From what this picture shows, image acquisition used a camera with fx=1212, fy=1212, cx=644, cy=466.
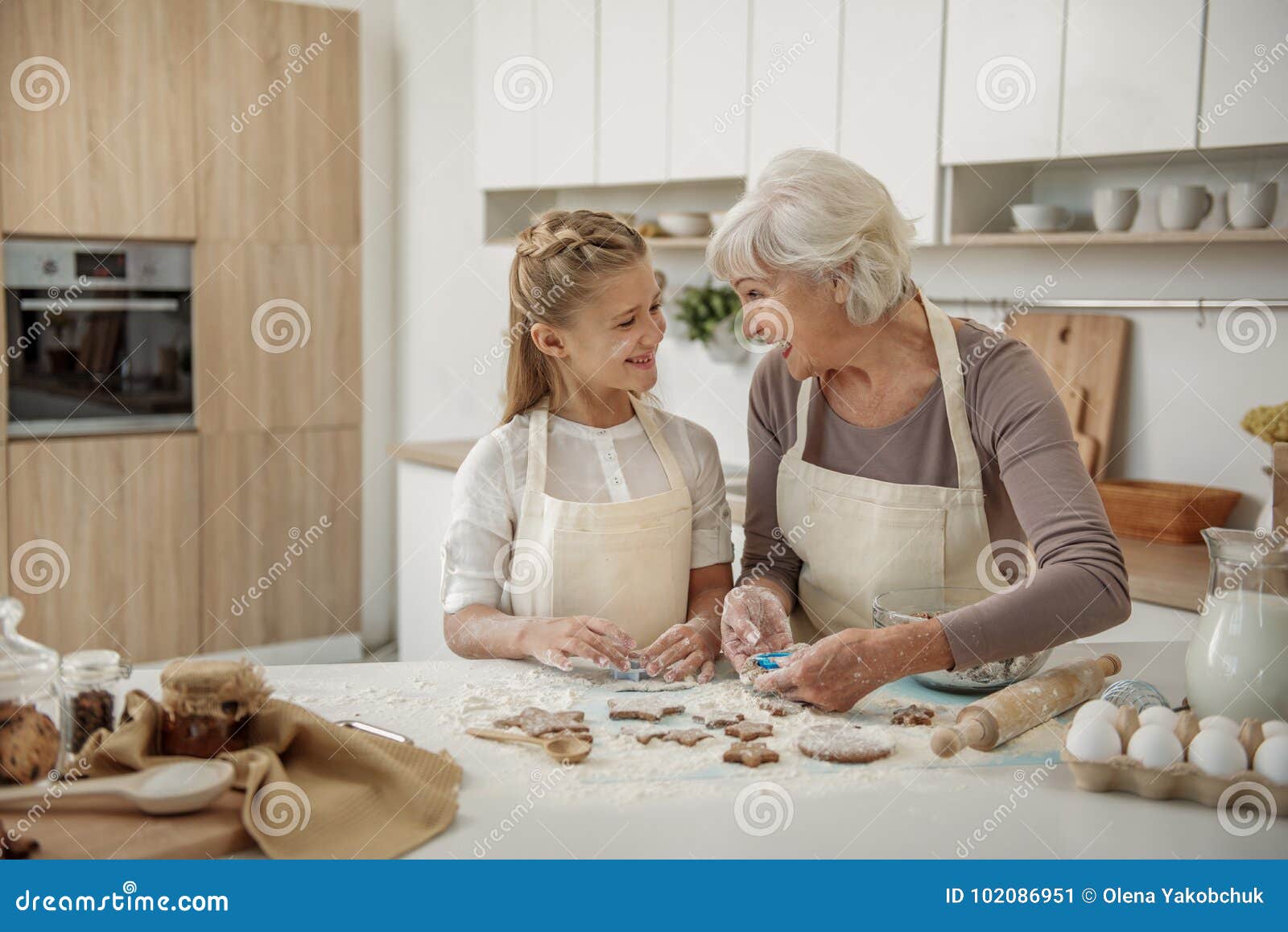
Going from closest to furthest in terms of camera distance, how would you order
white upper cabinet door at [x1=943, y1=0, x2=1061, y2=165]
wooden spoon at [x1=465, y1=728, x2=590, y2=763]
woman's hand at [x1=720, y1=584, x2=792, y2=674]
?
wooden spoon at [x1=465, y1=728, x2=590, y2=763]
woman's hand at [x1=720, y1=584, x2=792, y2=674]
white upper cabinet door at [x1=943, y1=0, x2=1061, y2=165]

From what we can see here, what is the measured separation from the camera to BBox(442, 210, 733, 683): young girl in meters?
1.76

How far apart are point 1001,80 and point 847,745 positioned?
6.04ft

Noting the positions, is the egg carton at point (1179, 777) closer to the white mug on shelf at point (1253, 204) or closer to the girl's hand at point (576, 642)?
the girl's hand at point (576, 642)

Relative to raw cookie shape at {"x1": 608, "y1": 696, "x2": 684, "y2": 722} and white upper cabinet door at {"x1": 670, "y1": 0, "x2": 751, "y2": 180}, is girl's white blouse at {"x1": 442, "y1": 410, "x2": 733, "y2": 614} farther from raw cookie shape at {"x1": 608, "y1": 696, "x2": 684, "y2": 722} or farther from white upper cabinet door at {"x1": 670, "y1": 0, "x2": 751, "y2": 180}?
white upper cabinet door at {"x1": 670, "y1": 0, "x2": 751, "y2": 180}

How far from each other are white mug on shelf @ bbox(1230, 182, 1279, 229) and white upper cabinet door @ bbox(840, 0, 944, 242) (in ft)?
2.06

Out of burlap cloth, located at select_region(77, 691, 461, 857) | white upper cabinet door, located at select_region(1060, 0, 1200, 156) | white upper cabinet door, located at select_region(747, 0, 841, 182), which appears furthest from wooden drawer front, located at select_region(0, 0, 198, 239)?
burlap cloth, located at select_region(77, 691, 461, 857)

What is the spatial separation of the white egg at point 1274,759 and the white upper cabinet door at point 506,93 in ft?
10.1

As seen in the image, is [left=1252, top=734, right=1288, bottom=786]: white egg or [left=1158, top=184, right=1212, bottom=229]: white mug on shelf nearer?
[left=1252, top=734, right=1288, bottom=786]: white egg

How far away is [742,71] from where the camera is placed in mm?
3168

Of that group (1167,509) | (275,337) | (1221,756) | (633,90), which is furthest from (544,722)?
(275,337)

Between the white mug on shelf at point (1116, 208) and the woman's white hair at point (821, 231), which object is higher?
the white mug on shelf at point (1116, 208)

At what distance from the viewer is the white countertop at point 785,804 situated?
108 centimetres

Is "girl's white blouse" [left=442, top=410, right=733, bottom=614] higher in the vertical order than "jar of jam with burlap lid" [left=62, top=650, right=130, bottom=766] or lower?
higher

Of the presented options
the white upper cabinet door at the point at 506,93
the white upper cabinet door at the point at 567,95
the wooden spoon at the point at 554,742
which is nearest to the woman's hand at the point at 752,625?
the wooden spoon at the point at 554,742
